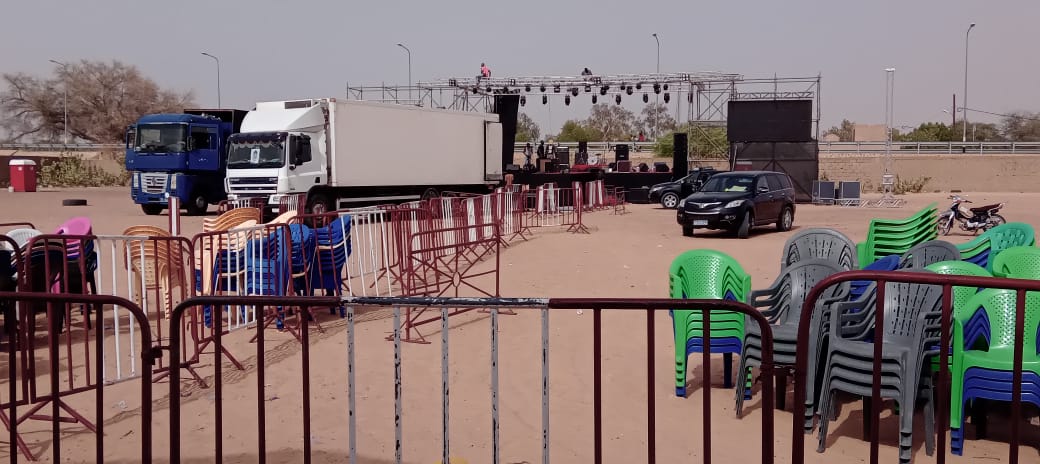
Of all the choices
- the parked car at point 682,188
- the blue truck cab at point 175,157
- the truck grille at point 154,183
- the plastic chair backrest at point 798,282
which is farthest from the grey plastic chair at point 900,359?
the parked car at point 682,188

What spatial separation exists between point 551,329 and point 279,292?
108 inches

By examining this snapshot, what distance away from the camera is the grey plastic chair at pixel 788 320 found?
212 inches

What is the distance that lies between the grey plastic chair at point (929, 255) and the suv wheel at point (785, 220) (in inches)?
530

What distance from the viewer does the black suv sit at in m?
18.4

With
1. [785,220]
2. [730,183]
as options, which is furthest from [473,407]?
[785,220]

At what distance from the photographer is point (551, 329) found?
875cm

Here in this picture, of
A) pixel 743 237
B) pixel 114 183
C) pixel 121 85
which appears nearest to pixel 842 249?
pixel 743 237

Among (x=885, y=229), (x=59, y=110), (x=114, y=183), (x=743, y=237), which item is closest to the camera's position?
(x=885, y=229)

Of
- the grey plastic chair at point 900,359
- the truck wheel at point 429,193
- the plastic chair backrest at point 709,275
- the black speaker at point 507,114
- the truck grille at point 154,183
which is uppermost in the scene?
the black speaker at point 507,114

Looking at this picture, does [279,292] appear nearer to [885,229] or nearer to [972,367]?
[972,367]

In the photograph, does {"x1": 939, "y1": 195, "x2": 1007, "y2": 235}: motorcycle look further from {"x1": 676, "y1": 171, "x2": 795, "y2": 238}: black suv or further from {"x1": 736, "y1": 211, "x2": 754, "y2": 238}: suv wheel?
{"x1": 736, "y1": 211, "x2": 754, "y2": 238}: suv wheel

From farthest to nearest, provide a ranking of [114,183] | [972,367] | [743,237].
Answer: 1. [114,183]
2. [743,237]
3. [972,367]

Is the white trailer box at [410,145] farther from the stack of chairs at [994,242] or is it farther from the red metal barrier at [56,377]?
the red metal barrier at [56,377]

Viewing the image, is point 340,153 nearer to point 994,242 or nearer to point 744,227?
point 744,227
